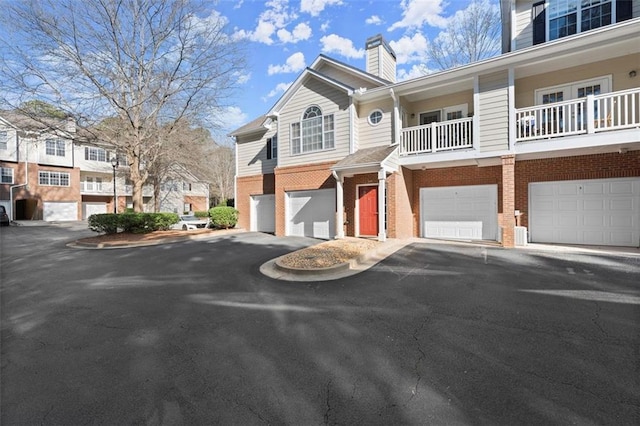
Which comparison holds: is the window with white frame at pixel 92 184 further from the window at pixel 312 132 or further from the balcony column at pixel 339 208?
the balcony column at pixel 339 208

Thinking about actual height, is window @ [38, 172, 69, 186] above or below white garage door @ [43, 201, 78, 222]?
above

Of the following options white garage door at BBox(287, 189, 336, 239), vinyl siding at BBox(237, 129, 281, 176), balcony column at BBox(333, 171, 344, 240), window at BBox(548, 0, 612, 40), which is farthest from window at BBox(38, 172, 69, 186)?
window at BBox(548, 0, 612, 40)

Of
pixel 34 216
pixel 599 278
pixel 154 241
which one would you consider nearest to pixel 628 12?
pixel 599 278

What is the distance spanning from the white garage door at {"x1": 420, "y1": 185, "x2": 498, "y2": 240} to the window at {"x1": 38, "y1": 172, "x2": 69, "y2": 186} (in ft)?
120

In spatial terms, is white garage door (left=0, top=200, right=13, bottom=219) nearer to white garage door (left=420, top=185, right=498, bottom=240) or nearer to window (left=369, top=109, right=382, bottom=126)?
window (left=369, top=109, right=382, bottom=126)

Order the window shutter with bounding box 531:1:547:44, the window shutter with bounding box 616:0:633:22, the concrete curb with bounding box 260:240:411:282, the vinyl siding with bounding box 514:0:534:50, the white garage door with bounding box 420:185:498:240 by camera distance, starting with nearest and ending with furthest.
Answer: the concrete curb with bounding box 260:240:411:282 < the window shutter with bounding box 616:0:633:22 < the window shutter with bounding box 531:1:547:44 < the vinyl siding with bounding box 514:0:534:50 < the white garage door with bounding box 420:185:498:240

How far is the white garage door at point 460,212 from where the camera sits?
11.5 metres

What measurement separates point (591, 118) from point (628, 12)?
447cm

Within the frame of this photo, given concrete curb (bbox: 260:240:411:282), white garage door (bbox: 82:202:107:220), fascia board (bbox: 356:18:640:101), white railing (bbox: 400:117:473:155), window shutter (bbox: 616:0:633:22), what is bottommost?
concrete curb (bbox: 260:240:411:282)

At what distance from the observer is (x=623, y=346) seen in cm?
341

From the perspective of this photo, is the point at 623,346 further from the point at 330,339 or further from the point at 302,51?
the point at 302,51

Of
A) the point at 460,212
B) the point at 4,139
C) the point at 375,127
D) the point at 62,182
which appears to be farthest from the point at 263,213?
the point at 4,139

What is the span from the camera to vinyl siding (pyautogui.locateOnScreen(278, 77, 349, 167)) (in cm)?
1240

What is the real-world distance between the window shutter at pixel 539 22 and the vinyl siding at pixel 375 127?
574cm
